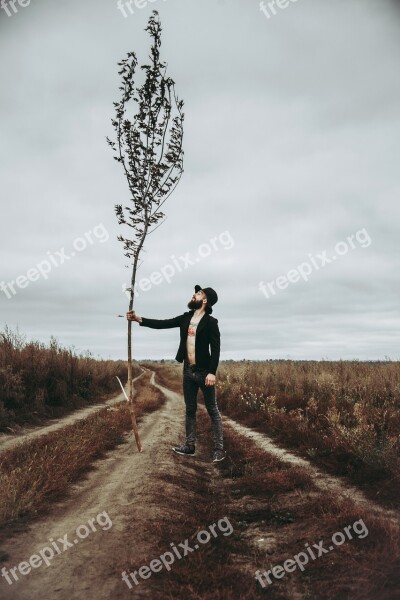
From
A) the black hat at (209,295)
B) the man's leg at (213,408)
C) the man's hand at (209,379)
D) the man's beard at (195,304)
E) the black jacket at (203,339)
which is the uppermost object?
the black hat at (209,295)

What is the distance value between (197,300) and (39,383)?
26.4ft

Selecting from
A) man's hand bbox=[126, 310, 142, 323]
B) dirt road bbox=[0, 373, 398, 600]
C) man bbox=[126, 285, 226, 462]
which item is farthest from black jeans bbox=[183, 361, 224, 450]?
man's hand bbox=[126, 310, 142, 323]

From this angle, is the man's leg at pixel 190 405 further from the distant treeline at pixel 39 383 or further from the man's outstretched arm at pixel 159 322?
the distant treeline at pixel 39 383

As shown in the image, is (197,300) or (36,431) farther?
(36,431)

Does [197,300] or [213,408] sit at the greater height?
[197,300]

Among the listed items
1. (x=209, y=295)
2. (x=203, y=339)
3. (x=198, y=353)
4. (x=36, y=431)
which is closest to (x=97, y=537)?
(x=198, y=353)

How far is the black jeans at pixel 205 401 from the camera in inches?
267

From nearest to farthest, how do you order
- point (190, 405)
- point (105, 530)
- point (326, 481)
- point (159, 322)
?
1. point (105, 530)
2. point (326, 481)
3. point (190, 405)
4. point (159, 322)

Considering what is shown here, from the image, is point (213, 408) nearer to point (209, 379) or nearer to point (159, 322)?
point (209, 379)

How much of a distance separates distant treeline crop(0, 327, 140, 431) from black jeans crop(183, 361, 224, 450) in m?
4.95

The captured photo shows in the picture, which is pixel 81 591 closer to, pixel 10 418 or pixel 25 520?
pixel 25 520

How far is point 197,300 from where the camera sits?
6.98 metres

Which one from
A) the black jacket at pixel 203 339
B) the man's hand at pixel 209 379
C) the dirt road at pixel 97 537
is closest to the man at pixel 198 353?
the black jacket at pixel 203 339

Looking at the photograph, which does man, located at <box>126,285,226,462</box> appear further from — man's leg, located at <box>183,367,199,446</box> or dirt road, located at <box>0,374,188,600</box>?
dirt road, located at <box>0,374,188,600</box>
